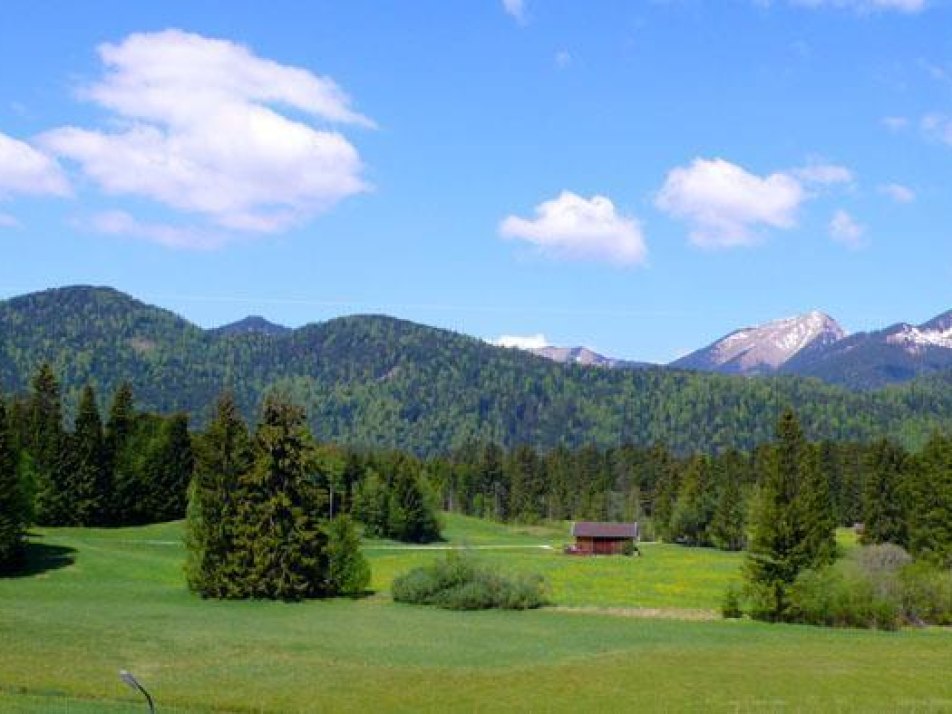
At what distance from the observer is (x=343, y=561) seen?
7656cm

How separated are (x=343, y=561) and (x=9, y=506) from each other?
84.4 ft

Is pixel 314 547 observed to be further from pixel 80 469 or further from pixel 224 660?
pixel 80 469

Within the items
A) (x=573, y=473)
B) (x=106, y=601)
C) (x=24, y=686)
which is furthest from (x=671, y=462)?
(x=24, y=686)

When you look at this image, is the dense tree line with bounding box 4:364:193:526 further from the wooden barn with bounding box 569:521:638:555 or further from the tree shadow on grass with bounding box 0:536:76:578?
the wooden barn with bounding box 569:521:638:555

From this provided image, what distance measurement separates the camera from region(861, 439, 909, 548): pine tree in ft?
362

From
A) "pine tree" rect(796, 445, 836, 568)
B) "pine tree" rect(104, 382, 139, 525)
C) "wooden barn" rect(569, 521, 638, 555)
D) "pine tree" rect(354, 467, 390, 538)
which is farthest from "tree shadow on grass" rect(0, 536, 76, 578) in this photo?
"wooden barn" rect(569, 521, 638, 555)

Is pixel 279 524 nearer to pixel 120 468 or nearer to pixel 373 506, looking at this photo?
pixel 120 468

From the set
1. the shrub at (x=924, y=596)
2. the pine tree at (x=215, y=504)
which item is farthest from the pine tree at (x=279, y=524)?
the shrub at (x=924, y=596)

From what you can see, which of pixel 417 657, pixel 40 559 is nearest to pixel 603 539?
pixel 40 559

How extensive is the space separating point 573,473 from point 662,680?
15895 centimetres

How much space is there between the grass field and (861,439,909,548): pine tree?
123 ft

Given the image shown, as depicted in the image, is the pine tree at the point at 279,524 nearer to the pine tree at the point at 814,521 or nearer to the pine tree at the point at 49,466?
the pine tree at the point at 814,521

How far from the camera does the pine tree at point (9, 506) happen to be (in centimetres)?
7744

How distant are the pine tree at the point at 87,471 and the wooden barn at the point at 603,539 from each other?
56423mm
